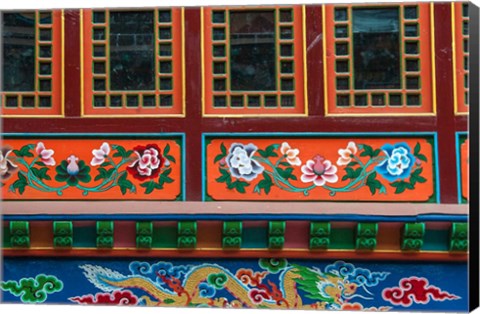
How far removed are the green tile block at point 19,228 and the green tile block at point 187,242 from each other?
2.94 ft

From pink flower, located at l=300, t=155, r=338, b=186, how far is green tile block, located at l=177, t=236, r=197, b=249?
723mm

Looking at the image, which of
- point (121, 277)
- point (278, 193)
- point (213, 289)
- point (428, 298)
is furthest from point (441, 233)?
point (121, 277)

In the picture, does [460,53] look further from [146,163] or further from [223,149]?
[146,163]

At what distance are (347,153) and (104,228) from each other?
58.0 inches

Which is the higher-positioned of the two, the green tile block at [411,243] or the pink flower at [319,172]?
the pink flower at [319,172]

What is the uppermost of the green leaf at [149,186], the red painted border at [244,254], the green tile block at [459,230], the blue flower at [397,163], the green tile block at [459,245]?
the blue flower at [397,163]

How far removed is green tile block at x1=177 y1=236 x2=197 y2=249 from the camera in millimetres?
6047

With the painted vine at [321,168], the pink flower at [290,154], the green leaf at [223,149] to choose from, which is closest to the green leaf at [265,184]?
the painted vine at [321,168]

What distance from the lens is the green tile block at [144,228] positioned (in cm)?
605

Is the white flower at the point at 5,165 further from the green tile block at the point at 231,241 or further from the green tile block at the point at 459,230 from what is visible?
the green tile block at the point at 459,230

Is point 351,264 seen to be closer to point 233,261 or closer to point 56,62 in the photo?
point 233,261

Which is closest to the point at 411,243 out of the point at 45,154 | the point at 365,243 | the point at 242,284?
the point at 365,243

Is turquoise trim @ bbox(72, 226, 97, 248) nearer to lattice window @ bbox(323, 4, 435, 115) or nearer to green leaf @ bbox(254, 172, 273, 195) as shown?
green leaf @ bbox(254, 172, 273, 195)

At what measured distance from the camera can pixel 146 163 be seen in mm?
6078
